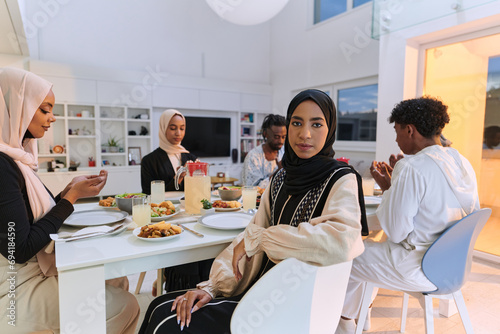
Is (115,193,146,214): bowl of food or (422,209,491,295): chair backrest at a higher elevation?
(115,193,146,214): bowl of food

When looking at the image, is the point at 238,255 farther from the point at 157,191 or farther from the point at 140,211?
the point at 157,191

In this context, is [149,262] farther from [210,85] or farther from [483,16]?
[210,85]

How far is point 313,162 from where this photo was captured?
110 centimetres

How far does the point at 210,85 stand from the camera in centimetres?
622

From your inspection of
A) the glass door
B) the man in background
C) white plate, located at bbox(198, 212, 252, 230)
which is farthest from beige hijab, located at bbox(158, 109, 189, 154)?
the glass door

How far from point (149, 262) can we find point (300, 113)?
772 millimetres

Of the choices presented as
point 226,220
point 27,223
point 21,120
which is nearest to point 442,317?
point 226,220

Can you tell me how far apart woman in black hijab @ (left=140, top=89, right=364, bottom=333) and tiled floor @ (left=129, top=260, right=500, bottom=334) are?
113 centimetres

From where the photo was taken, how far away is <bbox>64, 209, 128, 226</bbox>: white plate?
1.35 metres

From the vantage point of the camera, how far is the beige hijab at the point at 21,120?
3.85ft

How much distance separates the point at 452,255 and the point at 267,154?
1.77 m

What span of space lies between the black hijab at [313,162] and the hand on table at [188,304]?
0.49 metres

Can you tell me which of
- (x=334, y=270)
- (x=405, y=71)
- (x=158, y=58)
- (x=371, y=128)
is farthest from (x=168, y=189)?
(x=158, y=58)

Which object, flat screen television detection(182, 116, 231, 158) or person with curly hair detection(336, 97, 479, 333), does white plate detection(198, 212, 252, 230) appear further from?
flat screen television detection(182, 116, 231, 158)
